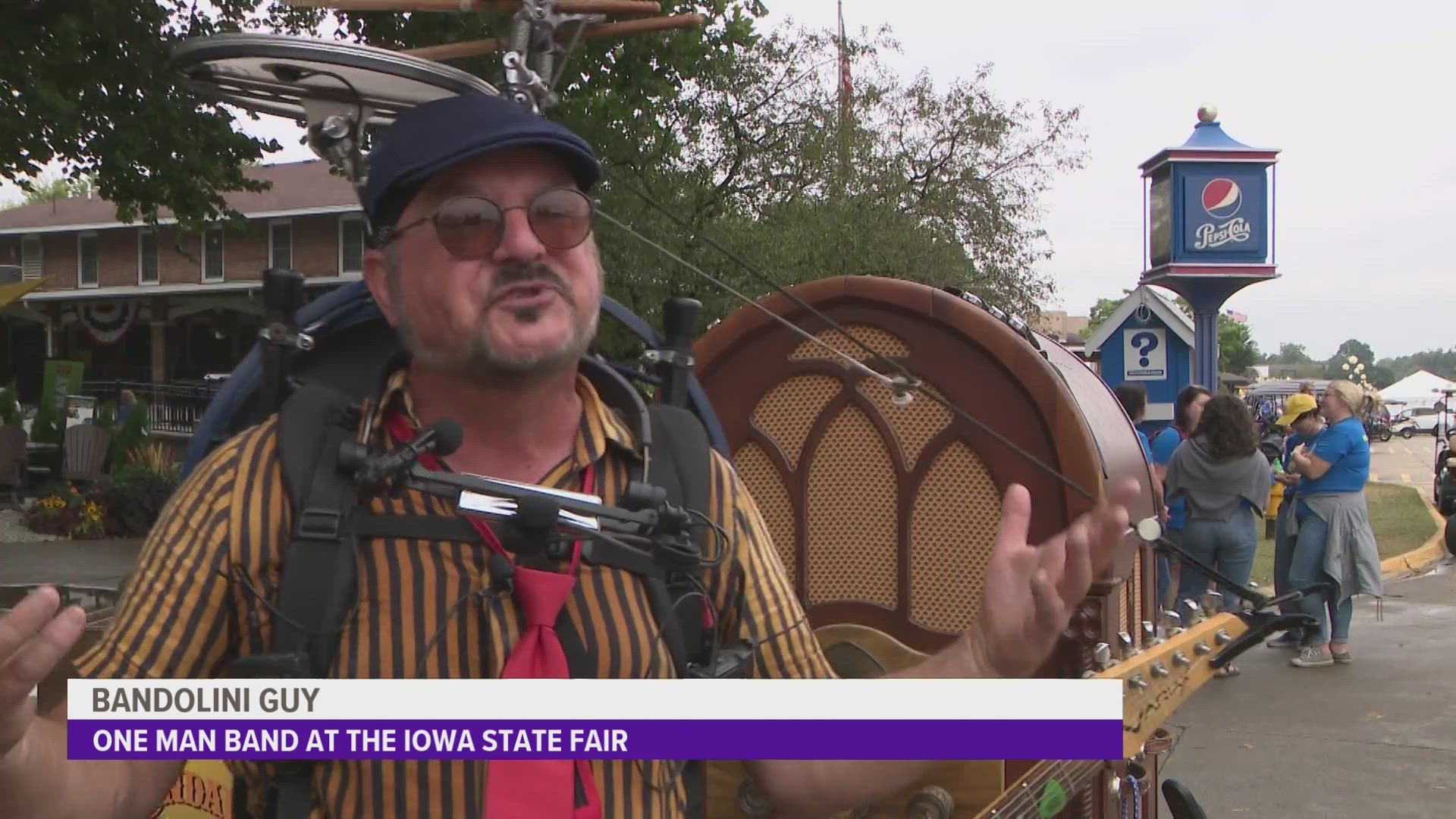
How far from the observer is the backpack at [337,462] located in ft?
5.12

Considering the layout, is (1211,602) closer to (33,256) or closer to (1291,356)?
(33,256)

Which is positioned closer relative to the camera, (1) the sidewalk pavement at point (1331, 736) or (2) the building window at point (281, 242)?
(1) the sidewalk pavement at point (1331, 736)

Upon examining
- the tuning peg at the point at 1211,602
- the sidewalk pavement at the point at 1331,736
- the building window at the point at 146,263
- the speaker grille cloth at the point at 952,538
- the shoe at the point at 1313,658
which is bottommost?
the sidewalk pavement at the point at 1331,736

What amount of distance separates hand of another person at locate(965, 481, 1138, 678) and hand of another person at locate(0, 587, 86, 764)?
1.11m

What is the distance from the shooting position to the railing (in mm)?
22328

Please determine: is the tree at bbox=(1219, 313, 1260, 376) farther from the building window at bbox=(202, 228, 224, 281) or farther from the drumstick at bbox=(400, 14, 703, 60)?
the drumstick at bbox=(400, 14, 703, 60)

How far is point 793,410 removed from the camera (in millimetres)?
3266

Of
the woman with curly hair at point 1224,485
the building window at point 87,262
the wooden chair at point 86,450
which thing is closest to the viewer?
the woman with curly hair at point 1224,485

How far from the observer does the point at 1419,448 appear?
42.8 meters

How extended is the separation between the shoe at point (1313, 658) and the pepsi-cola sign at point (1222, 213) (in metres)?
5.17

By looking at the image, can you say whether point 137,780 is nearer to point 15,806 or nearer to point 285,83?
point 15,806

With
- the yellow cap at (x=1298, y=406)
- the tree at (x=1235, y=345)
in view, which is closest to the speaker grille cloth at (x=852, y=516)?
the yellow cap at (x=1298, y=406)

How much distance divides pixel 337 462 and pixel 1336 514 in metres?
7.11

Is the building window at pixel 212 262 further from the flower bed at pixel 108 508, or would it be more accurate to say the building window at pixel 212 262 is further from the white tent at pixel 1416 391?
the white tent at pixel 1416 391
